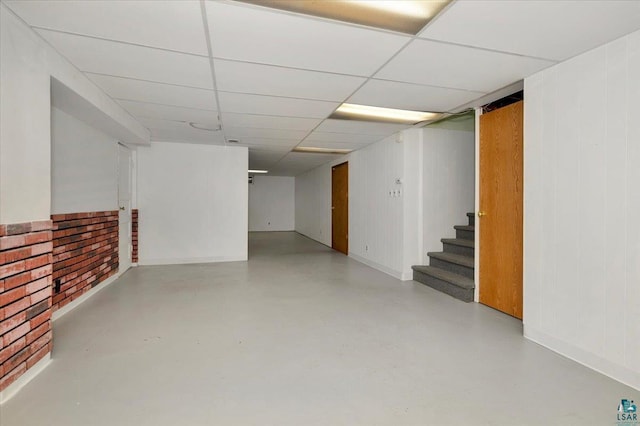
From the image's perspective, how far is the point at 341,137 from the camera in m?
5.45

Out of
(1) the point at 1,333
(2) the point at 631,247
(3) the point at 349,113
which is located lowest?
(1) the point at 1,333

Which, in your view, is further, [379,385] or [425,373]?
[425,373]

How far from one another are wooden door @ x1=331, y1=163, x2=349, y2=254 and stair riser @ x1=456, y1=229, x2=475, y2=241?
9.53 ft

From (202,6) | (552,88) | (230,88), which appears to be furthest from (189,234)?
(552,88)

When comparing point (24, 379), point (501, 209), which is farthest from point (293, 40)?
point (24, 379)

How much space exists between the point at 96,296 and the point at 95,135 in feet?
6.93

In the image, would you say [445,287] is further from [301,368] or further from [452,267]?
[301,368]

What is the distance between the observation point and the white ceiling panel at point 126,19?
1.85 meters

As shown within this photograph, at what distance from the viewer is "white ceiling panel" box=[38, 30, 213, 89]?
2295 millimetres

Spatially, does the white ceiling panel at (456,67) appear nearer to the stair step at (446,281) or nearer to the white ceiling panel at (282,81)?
the white ceiling panel at (282,81)

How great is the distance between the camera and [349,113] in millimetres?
4102

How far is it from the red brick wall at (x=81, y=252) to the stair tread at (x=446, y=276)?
4547 millimetres

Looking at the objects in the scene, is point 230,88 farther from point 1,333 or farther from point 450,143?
point 450,143

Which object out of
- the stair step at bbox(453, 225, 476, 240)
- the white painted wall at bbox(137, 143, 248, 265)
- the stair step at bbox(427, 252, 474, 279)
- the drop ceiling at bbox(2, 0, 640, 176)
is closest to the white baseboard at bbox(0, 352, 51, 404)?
the drop ceiling at bbox(2, 0, 640, 176)
